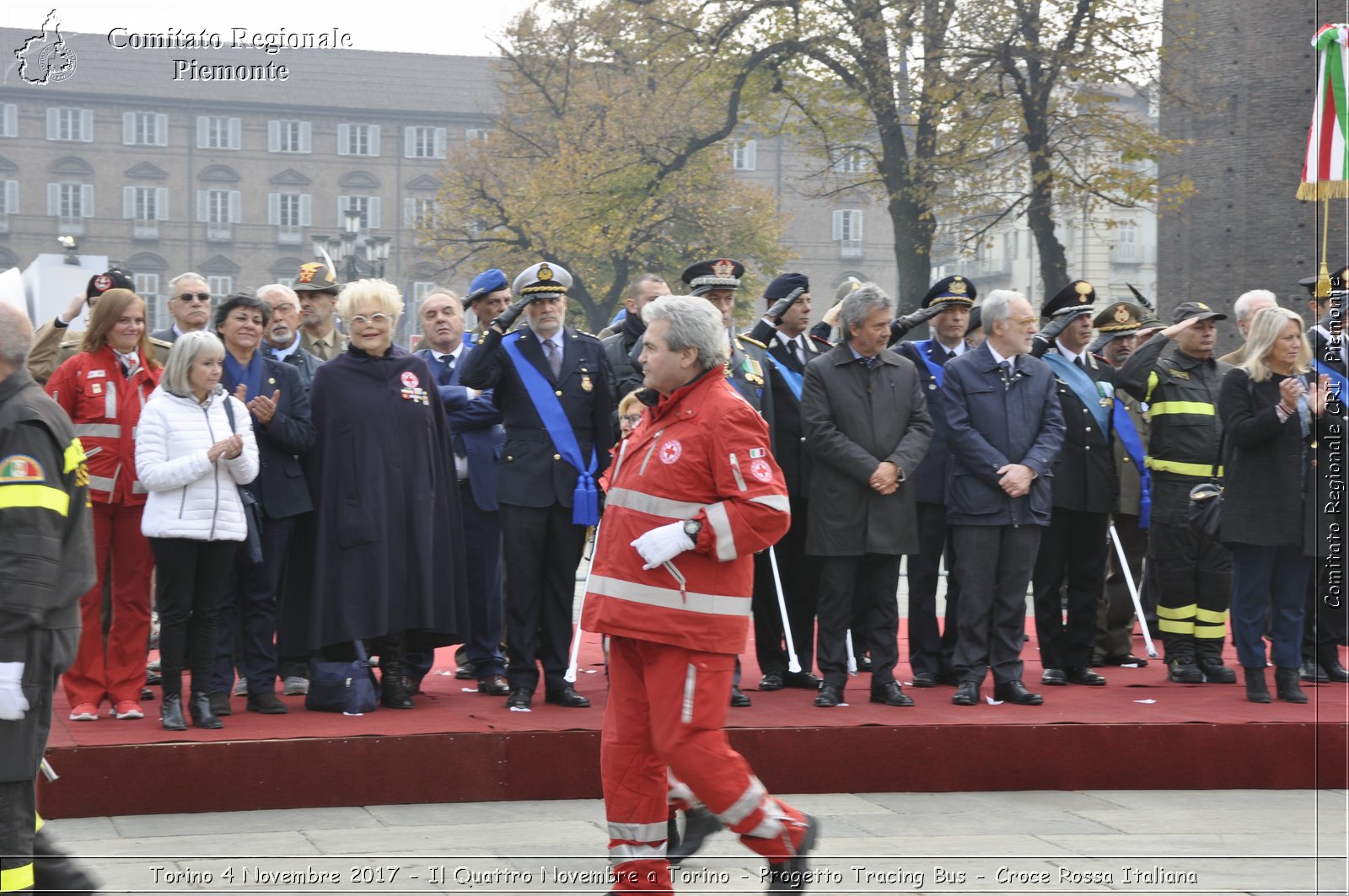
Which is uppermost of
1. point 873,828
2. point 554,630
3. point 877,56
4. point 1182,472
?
point 877,56

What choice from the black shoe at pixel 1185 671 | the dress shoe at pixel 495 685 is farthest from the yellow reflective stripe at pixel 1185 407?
the dress shoe at pixel 495 685

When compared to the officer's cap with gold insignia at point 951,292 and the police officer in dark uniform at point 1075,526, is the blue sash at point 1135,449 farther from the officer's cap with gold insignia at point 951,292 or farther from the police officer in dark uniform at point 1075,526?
the officer's cap with gold insignia at point 951,292

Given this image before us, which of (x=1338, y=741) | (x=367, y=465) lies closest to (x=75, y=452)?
(x=367, y=465)

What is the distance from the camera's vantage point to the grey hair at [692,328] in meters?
5.36

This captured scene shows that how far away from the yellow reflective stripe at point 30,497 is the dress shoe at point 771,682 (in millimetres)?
4846

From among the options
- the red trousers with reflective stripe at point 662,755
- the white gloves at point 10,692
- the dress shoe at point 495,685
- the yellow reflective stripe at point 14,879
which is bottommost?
the dress shoe at point 495,685

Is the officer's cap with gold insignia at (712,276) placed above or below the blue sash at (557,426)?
above

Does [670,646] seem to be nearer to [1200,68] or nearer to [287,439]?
[287,439]

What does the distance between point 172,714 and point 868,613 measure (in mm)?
3548

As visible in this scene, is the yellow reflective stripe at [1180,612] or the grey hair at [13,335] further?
the yellow reflective stripe at [1180,612]

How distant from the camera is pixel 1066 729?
7.44 metres

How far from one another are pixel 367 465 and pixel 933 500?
330cm

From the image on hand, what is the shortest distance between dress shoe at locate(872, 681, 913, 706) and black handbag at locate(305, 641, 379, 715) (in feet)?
8.26

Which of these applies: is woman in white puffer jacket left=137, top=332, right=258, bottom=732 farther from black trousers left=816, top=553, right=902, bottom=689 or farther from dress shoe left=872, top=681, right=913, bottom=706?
dress shoe left=872, top=681, right=913, bottom=706
